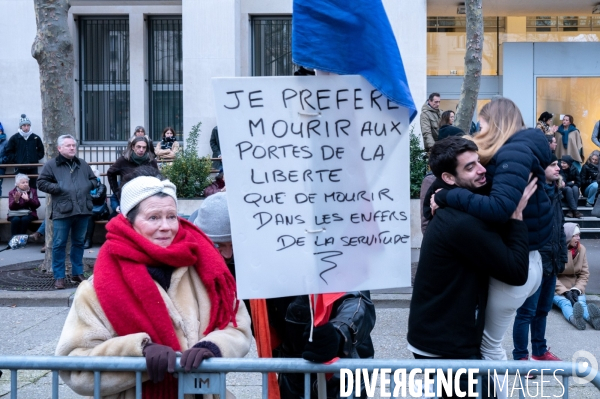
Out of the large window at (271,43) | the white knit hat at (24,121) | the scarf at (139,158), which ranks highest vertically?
the large window at (271,43)

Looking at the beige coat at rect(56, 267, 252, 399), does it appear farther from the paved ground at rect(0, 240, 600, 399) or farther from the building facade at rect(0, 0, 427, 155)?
the building facade at rect(0, 0, 427, 155)

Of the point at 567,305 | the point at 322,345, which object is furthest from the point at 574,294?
the point at 322,345

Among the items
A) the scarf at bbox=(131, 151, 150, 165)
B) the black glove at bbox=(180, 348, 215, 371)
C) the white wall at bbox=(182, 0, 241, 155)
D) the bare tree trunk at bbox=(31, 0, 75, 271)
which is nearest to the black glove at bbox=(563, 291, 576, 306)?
the scarf at bbox=(131, 151, 150, 165)

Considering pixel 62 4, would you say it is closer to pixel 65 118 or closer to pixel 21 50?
pixel 65 118

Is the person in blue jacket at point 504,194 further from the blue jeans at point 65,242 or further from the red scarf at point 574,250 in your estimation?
the blue jeans at point 65,242

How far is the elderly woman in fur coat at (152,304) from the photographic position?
2779 millimetres

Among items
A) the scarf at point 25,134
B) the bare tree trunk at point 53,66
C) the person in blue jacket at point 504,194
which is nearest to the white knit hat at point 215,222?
the person in blue jacket at point 504,194

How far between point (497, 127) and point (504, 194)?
2.17 feet

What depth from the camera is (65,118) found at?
10.5 meters

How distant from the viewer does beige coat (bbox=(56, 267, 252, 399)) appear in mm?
2775

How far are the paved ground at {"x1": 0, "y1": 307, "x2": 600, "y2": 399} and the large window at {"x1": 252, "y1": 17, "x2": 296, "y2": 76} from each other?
376 inches

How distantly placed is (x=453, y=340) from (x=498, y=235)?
22.2 inches

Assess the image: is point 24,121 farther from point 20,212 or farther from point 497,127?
point 497,127

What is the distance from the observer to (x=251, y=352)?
271 inches
